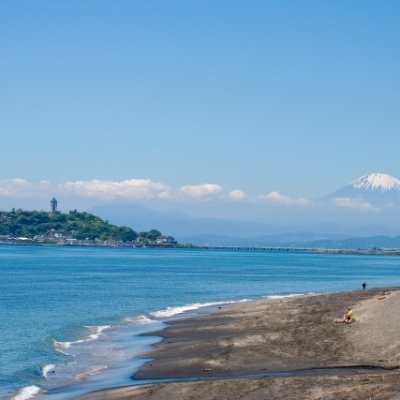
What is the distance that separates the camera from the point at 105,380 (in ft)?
103

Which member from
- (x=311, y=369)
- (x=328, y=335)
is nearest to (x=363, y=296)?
(x=328, y=335)

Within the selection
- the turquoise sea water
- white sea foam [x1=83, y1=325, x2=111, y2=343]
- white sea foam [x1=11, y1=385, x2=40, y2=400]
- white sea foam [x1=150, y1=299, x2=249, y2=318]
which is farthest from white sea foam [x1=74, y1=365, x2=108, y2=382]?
white sea foam [x1=150, y1=299, x2=249, y2=318]

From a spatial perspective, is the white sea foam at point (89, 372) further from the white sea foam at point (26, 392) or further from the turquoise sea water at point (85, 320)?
the white sea foam at point (26, 392)

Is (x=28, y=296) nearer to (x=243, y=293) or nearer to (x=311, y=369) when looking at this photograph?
(x=243, y=293)

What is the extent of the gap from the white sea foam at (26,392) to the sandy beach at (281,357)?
2697mm

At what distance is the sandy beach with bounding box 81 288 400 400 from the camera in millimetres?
25109

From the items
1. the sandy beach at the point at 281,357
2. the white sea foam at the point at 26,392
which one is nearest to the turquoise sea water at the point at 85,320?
the white sea foam at the point at 26,392

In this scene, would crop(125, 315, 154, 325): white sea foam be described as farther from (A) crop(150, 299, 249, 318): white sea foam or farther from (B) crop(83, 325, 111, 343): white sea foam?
(B) crop(83, 325, 111, 343): white sea foam

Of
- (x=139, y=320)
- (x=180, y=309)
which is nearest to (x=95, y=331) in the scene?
(x=139, y=320)

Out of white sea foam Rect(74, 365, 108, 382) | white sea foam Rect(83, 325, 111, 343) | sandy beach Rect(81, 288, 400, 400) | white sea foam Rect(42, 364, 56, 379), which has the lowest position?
white sea foam Rect(42, 364, 56, 379)

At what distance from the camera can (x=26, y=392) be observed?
1168 inches

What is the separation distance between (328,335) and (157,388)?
12.2 m

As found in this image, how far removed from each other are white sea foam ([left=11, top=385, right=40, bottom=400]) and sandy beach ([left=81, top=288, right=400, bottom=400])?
2.70 meters

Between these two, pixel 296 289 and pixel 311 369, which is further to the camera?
pixel 296 289
